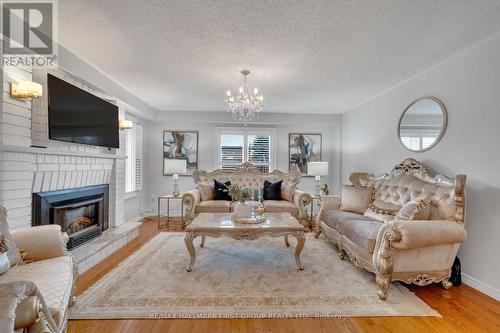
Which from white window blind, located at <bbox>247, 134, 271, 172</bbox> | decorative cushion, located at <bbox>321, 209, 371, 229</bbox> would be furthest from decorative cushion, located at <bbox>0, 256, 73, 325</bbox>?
white window blind, located at <bbox>247, 134, 271, 172</bbox>

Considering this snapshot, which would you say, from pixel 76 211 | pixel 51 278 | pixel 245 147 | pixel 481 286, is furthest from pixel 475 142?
pixel 76 211

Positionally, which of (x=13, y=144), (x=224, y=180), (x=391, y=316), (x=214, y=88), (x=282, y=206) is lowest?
(x=391, y=316)

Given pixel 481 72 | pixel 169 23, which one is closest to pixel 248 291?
pixel 169 23

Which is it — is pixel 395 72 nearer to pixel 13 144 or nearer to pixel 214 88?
pixel 214 88

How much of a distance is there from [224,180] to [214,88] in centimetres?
195

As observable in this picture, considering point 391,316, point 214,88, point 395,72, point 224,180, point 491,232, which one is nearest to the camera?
point 391,316

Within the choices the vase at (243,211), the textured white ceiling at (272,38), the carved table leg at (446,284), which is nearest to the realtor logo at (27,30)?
the textured white ceiling at (272,38)

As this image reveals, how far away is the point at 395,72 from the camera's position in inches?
128

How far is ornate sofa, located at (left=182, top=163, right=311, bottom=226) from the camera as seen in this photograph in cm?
420

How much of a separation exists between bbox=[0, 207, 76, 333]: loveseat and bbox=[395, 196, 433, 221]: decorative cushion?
2.89 m

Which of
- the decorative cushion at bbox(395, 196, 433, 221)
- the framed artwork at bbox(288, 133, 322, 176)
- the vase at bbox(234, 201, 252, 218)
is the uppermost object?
the framed artwork at bbox(288, 133, 322, 176)

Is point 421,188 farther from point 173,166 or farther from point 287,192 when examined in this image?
point 173,166

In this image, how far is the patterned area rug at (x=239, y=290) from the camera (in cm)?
196

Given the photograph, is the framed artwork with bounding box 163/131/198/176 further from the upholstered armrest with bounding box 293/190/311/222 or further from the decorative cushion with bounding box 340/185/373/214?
the decorative cushion with bounding box 340/185/373/214
